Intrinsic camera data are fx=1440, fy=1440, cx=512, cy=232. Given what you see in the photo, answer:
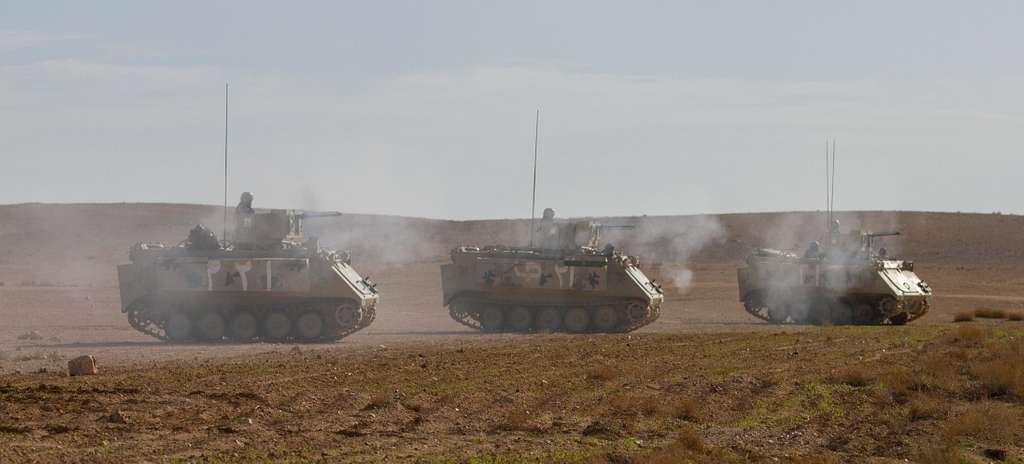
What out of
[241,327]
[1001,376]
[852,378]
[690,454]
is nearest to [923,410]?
[852,378]

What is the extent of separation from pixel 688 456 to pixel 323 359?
39.1ft

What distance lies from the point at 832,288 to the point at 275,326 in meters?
17.8

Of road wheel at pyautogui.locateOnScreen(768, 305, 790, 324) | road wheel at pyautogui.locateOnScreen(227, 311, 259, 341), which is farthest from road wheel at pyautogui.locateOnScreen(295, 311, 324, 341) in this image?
road wheel at pyautogui.locateOnScreen(768, 305, 790, 324)

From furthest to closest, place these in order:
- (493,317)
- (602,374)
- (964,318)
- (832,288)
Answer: (964,318), (832,288), (493,317), (602,374)

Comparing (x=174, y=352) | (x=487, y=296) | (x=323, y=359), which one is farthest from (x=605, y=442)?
(x=487, y=296)

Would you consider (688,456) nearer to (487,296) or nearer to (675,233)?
(487,296)

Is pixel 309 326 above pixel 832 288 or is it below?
below

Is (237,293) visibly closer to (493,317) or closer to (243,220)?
(243,220)

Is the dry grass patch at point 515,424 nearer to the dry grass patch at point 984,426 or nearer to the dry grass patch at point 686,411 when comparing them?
the dry grass patch at point 686,411

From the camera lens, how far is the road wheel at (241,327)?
3397cm

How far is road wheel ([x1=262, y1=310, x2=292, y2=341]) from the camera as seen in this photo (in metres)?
34.1

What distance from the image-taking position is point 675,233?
55.2 m

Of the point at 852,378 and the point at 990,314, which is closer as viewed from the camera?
the point at 852,378

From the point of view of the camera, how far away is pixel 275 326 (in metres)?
34.2
